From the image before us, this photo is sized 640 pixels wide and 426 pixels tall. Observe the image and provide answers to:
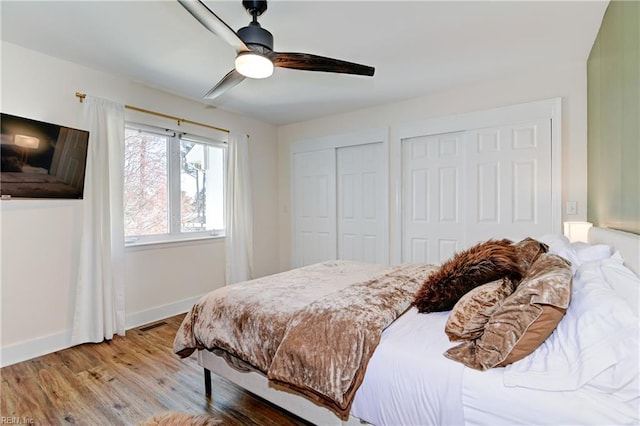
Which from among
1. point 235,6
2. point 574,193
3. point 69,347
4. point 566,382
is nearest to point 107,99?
point 235,6

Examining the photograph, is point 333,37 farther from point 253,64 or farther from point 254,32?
point 253,64

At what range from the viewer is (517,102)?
122 inches

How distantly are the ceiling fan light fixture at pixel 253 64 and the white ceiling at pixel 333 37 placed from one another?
43 centimetres

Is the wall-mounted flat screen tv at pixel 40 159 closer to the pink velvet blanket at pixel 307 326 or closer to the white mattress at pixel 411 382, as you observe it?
the pink velvet blanket at pixel 307 326

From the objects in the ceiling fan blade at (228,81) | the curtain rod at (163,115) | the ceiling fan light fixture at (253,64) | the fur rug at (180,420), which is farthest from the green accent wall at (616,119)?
the curtain rod at (163,115)

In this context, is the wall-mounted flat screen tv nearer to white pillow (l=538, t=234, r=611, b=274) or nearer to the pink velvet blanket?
the pink velvet blanket

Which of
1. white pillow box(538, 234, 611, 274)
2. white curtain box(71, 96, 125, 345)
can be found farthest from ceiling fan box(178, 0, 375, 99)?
white curtain box(71, 96, 125, 345)

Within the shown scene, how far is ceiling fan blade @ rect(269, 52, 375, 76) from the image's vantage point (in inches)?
75.2

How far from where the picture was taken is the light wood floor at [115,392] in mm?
1842

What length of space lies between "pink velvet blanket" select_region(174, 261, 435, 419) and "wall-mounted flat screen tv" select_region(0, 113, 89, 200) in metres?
1.73

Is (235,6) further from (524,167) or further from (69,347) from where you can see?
(69,347)

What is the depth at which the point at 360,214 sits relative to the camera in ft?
13.8

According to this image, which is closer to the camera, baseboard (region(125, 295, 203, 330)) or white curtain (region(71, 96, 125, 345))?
white curtain (region(71, 96, 125, 345))

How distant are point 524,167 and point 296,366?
2.88 metres
